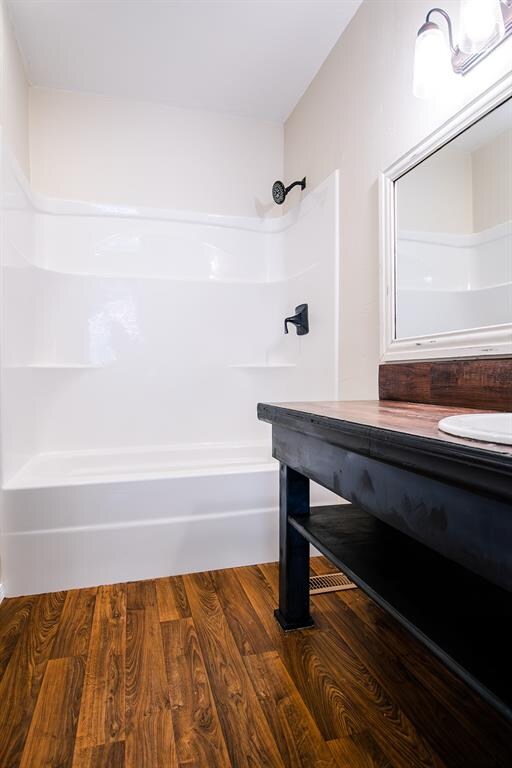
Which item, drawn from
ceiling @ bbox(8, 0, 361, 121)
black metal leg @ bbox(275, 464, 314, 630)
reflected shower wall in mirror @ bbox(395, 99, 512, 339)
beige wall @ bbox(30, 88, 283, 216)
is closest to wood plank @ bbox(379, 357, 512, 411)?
reflected shower wall in mirror @ bbox(395, 99, 512, 339)

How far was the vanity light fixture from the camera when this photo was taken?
113 cm

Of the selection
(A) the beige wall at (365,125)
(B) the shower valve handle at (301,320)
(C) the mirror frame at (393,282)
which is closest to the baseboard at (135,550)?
(A) the beige wall at (365,125)

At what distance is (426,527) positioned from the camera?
28.2 inches

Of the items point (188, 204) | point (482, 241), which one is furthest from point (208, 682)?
point (188, 204)

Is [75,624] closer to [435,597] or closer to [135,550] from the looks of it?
[135,550]

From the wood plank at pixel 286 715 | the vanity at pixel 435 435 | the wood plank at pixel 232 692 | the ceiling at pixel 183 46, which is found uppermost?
the ceiling at pixel 183 46

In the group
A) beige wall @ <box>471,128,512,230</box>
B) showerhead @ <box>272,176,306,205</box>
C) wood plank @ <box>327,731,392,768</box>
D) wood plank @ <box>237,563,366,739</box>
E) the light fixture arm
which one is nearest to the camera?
wood plank @ <box>327,731,392,768</box>

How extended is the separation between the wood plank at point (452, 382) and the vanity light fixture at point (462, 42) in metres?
0.84

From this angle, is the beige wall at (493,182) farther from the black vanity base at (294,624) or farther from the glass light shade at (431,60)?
the black vanity base at (294,624)

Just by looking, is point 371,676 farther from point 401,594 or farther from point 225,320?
point 225,320

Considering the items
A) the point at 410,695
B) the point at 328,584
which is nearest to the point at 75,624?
the point at 328,584

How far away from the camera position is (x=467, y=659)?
27.7 inches

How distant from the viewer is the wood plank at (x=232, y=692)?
0.98 m

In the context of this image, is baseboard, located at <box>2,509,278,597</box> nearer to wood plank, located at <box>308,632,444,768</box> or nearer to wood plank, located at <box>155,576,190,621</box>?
wood plank, located at <box>155,576,190,621</box>
